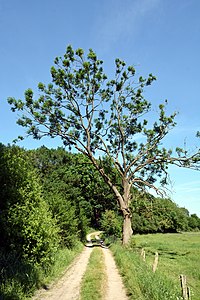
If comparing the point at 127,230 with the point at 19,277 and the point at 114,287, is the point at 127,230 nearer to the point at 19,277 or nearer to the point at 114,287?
the point at 114,287

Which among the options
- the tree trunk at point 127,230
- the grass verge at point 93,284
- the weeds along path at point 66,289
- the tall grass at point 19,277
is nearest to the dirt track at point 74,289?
the weeds along path at point 66,289

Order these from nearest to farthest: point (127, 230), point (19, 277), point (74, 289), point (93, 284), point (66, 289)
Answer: point (19, 277) < point (74, 289) < point (66, 289) < point (93, 284) < point (127, 230)

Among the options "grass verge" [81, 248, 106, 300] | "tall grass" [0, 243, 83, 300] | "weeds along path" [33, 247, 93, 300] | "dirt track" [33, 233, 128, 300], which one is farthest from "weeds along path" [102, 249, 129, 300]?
"tall grass" [0, 243, 83, 300]

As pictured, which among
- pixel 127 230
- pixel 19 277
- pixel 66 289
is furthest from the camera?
pixel 127 230

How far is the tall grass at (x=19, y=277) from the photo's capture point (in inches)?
385

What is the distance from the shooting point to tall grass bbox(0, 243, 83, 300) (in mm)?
9773

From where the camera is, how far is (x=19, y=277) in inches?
443

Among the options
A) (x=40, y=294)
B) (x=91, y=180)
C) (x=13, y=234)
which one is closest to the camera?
(x=40, y=294)

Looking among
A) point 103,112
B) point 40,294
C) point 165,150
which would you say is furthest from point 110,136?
point 40,294

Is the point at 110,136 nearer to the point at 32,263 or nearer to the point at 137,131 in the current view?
the point at 137,131

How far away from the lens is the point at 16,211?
12992 millimetres

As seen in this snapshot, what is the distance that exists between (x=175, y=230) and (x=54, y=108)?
7795cm

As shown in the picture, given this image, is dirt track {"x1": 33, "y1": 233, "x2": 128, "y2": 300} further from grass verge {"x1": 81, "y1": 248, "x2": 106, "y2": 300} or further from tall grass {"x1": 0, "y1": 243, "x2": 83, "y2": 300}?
tall grass {"x1": 0, "y1": 243, "x2": 83, "y2": 300}

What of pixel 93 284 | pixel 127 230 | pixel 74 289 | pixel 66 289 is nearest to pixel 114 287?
pixel 93 284
